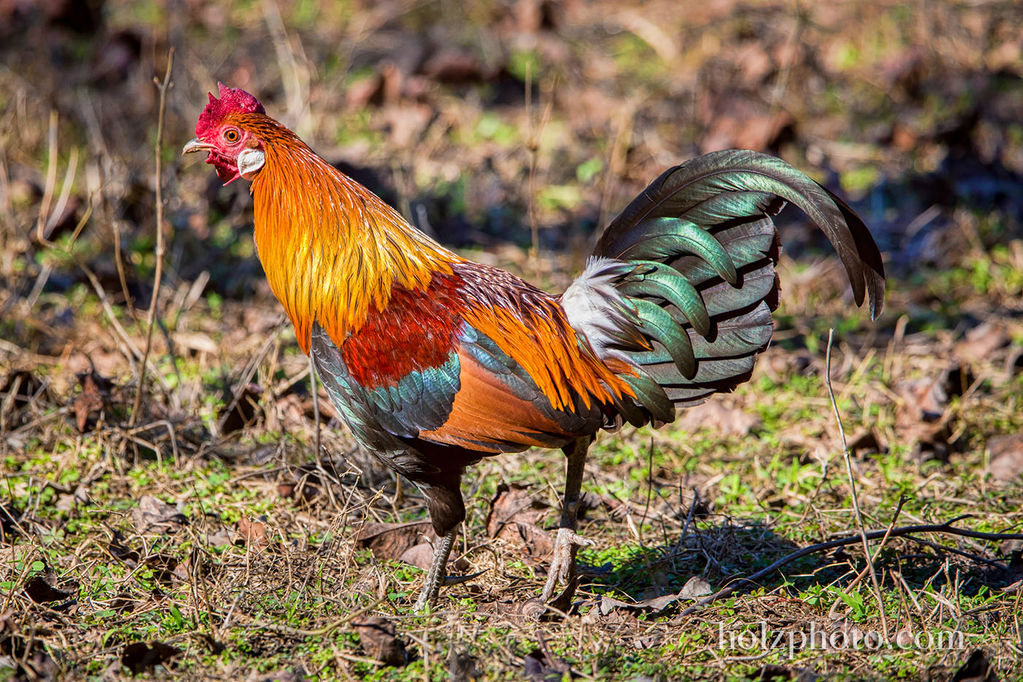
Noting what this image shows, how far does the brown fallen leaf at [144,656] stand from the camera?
2914 mm

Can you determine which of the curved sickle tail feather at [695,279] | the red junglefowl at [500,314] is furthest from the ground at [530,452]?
the curved sickle tail feather at [695,279]

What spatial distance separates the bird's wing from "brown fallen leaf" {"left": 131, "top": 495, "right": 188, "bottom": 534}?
1026 millimetres

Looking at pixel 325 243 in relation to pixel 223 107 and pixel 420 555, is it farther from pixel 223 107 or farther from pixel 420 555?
pixel 420 555

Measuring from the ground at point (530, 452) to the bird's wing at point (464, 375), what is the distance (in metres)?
0.47

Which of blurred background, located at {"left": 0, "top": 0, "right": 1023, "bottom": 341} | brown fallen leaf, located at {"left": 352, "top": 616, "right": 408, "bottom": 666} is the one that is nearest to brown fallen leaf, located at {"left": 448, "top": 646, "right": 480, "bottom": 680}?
brown fallen leaf, located at {"left": 352, "top": 616, "right": 408, "bottom": 666}

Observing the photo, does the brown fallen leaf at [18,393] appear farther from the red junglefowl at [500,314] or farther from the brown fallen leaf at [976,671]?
the brown fallen leaf at [976,671]

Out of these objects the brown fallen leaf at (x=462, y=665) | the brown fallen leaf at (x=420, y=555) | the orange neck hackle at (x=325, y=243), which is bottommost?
the brown fallen leaf at (x=420, y=555)

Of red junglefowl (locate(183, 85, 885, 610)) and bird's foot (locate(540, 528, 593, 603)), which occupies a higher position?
red junglefowl (locate(183, 85, 885, 610))

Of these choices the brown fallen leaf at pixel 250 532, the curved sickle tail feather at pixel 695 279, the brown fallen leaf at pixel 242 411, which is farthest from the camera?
the brown fallen leaf at pixel 242 411

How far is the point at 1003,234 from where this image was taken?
257 inches

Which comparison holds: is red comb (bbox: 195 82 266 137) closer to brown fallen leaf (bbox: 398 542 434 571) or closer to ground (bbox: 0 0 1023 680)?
ground (bbox: 0 0 1023 680)

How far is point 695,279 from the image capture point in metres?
3.21

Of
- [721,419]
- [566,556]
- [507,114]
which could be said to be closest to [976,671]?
[566,556]

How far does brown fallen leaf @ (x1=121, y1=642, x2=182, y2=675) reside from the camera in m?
2.91
